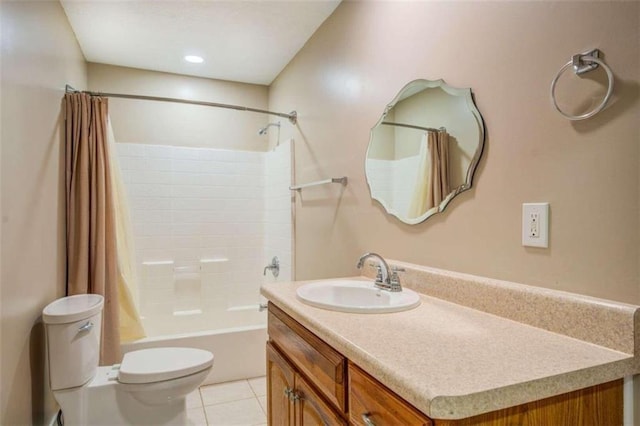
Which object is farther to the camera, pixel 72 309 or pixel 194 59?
pixel 194 59

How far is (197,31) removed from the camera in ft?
8.02

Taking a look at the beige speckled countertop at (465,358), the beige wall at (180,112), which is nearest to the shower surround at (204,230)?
the beige wall at (180,112)

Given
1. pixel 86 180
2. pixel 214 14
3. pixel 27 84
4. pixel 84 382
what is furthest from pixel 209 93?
pixel 84 382

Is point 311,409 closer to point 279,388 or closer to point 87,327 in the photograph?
point 279,388

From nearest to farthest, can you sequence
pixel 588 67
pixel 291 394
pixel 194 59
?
pixel 588 67, pixel 291 394, pixel 194 59

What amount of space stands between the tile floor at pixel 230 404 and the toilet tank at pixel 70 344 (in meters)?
0.73

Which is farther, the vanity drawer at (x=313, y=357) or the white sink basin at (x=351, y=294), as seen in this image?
the white sink basin at (x=351, y=294)

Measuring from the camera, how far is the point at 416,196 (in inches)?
58.7

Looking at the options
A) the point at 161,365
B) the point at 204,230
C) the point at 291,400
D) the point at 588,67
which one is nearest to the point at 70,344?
the point at 161,365

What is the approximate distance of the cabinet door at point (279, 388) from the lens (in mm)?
1289

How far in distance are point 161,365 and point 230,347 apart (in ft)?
2.78

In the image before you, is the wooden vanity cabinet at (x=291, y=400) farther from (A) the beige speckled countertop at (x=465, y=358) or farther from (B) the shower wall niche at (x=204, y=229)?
(B) the shower wall niche at (x=204, y=229)

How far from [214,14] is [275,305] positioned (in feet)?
5.90

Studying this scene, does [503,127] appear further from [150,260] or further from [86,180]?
[150,260]
